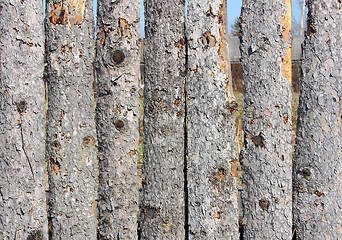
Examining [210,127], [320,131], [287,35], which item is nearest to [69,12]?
[210,127]

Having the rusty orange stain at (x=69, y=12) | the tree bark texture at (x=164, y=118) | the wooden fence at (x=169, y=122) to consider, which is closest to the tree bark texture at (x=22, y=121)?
the wooden fence at (x=169, y=122)

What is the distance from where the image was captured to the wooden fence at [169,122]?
2.48 meters

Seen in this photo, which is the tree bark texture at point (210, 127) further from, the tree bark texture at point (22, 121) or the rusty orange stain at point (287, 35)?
the tree bark texture at point (22, 121)

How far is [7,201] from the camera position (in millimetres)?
2648

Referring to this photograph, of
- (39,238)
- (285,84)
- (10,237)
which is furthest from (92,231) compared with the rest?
(285,84)

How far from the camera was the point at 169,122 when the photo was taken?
257cm

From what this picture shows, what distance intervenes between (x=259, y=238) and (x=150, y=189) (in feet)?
2.61

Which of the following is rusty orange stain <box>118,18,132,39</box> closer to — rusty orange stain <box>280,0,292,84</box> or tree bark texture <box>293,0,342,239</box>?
rusty orange stain <box>280,0,292,84</box>

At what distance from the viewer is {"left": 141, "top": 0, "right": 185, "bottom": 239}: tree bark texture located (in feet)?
8.26

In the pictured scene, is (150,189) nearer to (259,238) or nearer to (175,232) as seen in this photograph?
(175,232)

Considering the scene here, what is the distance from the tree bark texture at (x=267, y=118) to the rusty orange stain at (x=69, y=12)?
1073 millimetres

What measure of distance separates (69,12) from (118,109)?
714 mm

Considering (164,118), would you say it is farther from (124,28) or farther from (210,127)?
(124,28)

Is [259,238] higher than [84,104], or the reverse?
[84,104]
